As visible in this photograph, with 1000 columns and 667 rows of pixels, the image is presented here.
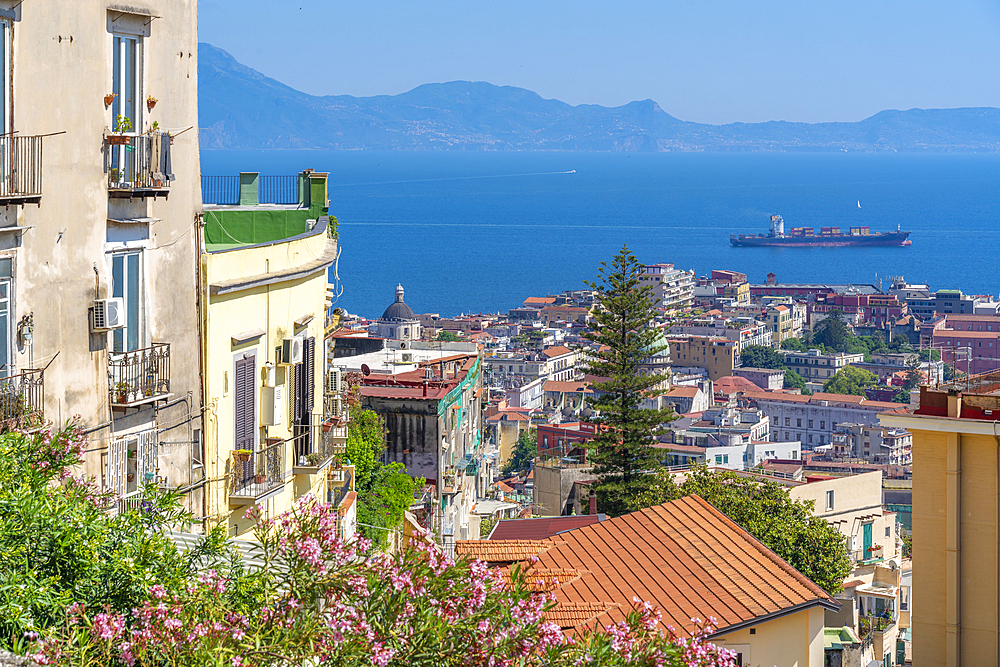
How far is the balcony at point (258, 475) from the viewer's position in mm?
10156

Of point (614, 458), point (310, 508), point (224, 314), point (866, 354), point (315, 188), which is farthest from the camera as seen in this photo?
point (866, 354)

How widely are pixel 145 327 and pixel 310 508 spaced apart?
147 inches

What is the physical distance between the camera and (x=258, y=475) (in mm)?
10492

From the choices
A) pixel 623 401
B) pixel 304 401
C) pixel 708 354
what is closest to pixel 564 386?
pixel 708 354

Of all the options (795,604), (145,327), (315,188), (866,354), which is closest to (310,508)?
(145,327)

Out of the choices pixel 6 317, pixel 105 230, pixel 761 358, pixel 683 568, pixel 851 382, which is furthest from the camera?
pixel 761 358

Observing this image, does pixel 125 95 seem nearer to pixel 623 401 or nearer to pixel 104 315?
pixel 104 315

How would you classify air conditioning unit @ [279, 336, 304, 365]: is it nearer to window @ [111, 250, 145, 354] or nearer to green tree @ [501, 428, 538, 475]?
window @ [111, 250, 145, 354]

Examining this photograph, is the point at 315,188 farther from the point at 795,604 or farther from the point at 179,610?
the point at 179,610

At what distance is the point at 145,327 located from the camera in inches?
359

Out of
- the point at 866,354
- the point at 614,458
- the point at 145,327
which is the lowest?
the point at 866,354

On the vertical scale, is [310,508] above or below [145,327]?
below

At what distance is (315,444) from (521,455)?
2603 inches

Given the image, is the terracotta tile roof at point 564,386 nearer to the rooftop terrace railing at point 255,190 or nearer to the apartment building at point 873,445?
the apartment building at point 873,445
